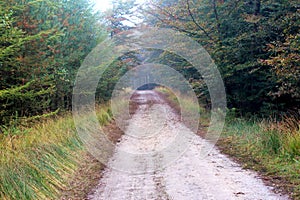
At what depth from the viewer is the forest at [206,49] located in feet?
26.9

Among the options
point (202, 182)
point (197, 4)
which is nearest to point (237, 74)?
point (197, 4)

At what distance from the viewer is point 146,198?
16.2ft

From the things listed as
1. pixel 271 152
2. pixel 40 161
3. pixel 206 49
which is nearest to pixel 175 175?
pixel 271 152

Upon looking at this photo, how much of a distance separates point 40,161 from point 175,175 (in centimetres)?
254

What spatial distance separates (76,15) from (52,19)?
2604 mm

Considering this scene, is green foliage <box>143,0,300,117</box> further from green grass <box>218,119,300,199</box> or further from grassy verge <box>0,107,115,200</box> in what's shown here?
grassy verge <box>0,107,115,200</box>

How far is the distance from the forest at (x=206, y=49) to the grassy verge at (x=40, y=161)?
1.66ft

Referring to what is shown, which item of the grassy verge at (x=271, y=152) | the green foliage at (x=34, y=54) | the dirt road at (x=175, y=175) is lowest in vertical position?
the dirt road at (x=175, y=175)

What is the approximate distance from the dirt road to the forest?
173cm

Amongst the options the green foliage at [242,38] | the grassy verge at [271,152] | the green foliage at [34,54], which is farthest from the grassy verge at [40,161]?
the green foliage at [242,38]

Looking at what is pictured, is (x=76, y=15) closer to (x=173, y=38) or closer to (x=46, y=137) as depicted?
(x=173, y=38)

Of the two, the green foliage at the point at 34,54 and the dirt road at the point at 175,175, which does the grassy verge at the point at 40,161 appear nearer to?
the dirt road at the point at 175,175

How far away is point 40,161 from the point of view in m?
5.73

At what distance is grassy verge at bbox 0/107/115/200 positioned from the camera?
15.1 ft
